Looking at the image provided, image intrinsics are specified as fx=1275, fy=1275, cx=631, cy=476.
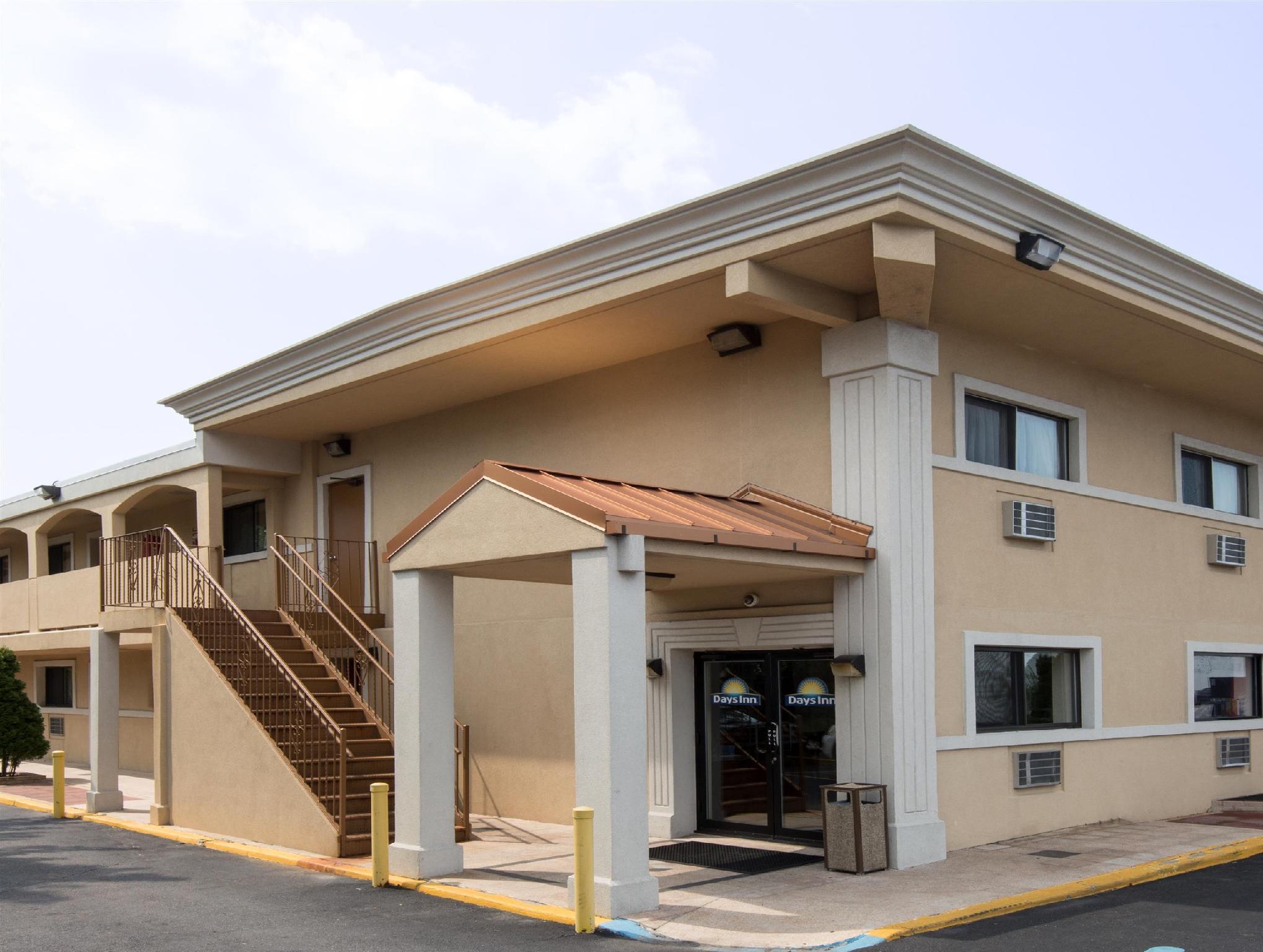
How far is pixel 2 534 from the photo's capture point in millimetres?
28250

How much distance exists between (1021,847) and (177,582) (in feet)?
37.7

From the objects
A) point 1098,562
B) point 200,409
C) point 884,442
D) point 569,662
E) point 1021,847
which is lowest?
point 1021,847

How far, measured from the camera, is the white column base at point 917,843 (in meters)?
11.7

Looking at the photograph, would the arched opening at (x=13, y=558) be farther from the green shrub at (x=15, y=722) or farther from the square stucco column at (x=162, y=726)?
the square stucco column at (x=162, y=726)

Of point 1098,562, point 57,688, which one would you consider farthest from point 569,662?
point 57,688

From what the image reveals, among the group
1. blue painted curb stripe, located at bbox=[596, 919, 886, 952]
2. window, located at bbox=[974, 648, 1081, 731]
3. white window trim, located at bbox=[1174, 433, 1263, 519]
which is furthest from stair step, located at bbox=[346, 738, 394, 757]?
white window trim, located at bbox=[1174, 433, 1263, 519]

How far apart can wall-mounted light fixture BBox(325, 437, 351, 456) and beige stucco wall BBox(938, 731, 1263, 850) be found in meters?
10.6

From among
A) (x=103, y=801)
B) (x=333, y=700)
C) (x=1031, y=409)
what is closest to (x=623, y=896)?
(x=333, y=700)

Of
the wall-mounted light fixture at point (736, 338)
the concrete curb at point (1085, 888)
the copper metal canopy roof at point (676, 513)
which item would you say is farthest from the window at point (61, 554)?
the concrete curb at point (1085, 888)

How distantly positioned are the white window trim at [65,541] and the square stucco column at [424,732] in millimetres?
18635

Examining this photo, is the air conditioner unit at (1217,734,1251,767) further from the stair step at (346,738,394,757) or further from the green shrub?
the green shrub

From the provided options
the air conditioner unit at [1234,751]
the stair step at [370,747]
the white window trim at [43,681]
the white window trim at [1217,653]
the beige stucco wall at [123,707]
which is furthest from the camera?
the white window trim at [43,681]

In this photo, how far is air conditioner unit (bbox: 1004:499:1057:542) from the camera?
13.6m

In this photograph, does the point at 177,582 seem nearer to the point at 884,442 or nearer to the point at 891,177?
the point at 884,442
